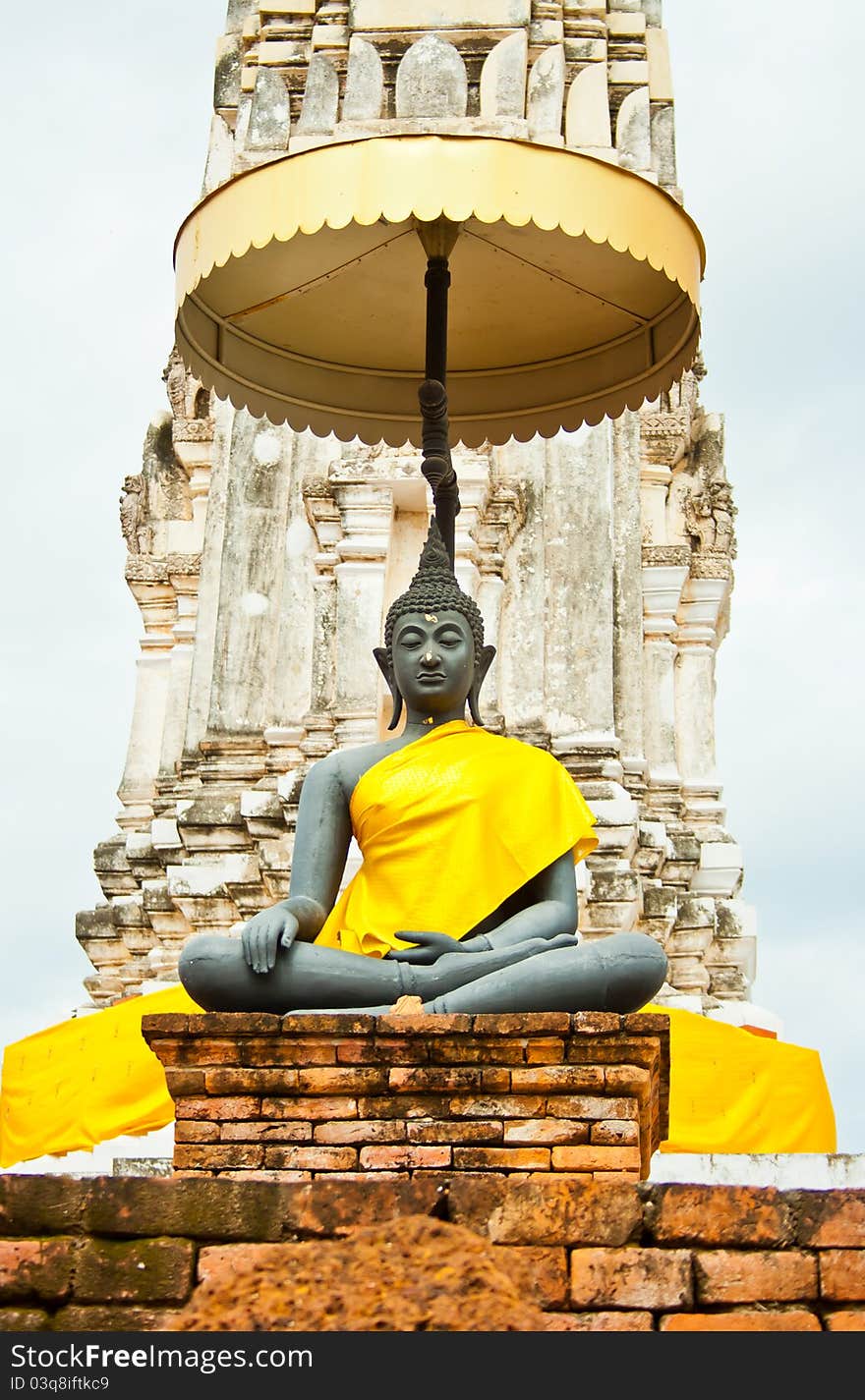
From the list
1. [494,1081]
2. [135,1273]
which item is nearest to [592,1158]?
[494,1081]

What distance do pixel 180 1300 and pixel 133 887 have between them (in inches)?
446

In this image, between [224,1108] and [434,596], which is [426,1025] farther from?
[434,596]

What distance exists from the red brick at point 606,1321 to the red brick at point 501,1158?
3.85 ft

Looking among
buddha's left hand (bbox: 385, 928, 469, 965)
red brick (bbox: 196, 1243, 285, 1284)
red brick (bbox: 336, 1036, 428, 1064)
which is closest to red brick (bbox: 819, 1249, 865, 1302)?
red brick (bbox: 196, 1243, 285, 1284)

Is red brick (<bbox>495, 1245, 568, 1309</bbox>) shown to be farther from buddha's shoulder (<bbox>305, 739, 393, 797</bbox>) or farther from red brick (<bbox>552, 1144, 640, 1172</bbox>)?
buddha's shoulder (<bbox>305, 739, 393, 797</bbox>)

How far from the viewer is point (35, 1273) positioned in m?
3.69

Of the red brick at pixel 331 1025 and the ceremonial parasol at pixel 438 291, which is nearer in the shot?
the red brick at pixel 331 1025

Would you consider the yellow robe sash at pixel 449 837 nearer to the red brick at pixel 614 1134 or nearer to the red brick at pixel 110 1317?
the red brick at pixel 614 1134

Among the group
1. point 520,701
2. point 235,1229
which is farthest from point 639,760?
point 235,1229

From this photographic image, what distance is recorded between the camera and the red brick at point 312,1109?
4969mm

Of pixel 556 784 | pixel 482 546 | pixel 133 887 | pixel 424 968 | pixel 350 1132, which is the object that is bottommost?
pixel 350 1132

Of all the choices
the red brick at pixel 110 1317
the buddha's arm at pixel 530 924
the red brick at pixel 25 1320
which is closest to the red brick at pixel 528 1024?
the buddha's arm at pixel 530 924
